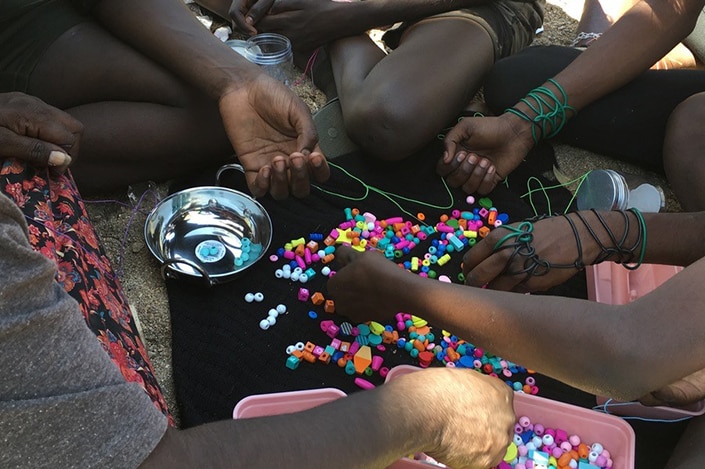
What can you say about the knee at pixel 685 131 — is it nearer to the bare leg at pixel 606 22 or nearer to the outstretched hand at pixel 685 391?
the bare leg at pixel 606 22

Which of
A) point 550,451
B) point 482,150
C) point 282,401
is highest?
point 482,150

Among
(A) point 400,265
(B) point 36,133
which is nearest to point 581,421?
(A) point 400,265

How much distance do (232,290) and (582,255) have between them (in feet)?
3.03

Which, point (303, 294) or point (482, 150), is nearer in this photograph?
point (303, 294)

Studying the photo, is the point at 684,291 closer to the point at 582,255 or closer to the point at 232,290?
the point at 582,255

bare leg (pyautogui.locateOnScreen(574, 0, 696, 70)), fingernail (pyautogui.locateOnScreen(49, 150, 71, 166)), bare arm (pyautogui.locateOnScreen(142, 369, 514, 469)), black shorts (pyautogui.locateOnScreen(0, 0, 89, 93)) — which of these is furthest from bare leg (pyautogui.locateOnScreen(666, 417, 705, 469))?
black shorts (pyautogui.locateOnScreen(0, 0, 89, 93))

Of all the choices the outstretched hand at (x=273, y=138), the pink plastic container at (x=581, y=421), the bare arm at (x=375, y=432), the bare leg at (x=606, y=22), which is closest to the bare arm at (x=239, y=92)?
the outstretched hand at (x=273, y=138)

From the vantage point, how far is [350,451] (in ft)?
3.09

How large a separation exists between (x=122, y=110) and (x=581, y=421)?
152 cm

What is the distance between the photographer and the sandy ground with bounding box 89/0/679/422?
1.71m

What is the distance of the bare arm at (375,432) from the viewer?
870 millimetres

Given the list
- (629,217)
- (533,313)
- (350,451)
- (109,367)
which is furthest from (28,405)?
(629,217)

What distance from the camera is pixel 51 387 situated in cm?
78

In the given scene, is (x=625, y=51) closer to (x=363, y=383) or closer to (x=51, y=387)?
(x=363, y=383)
